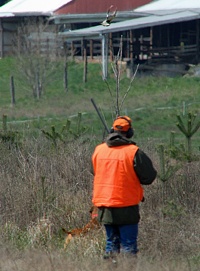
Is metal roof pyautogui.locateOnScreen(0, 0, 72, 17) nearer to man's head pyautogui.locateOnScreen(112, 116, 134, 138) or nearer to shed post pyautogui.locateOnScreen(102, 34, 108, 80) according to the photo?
shed post pyautogui.locateOnScreen(102, 34, 108, 80)

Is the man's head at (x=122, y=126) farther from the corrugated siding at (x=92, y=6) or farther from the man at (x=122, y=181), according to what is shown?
the corrugated siding at (x=92, y=6)

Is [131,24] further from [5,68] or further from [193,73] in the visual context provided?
[5,68]

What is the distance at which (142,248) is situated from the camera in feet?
30.1

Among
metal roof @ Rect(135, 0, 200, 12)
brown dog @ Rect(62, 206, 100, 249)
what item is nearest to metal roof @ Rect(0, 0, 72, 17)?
metal roof @ Rect(135, 0, 200, 12)

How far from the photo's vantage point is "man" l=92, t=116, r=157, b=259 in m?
8.09

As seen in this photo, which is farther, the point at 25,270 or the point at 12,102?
the point at 12,102

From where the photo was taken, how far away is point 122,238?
8203 mm

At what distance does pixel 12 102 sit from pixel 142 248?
2319cm

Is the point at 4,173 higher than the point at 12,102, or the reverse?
the point at 4,173

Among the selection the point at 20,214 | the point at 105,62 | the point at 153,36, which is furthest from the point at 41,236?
the point at 153,36

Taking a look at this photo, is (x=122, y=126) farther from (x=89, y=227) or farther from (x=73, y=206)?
(x=73, y=206)

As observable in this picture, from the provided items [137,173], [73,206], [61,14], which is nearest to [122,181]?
[137,173]

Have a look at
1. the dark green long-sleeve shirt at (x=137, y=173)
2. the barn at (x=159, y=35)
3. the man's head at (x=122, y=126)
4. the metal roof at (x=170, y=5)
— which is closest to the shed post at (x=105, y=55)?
the barn at (x=159, y=35)

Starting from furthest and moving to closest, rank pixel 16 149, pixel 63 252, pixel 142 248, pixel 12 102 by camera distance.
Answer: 1. pixel 12 102
2. pixel 16 149
3. pixel 142 248
4. pixel 63 252
